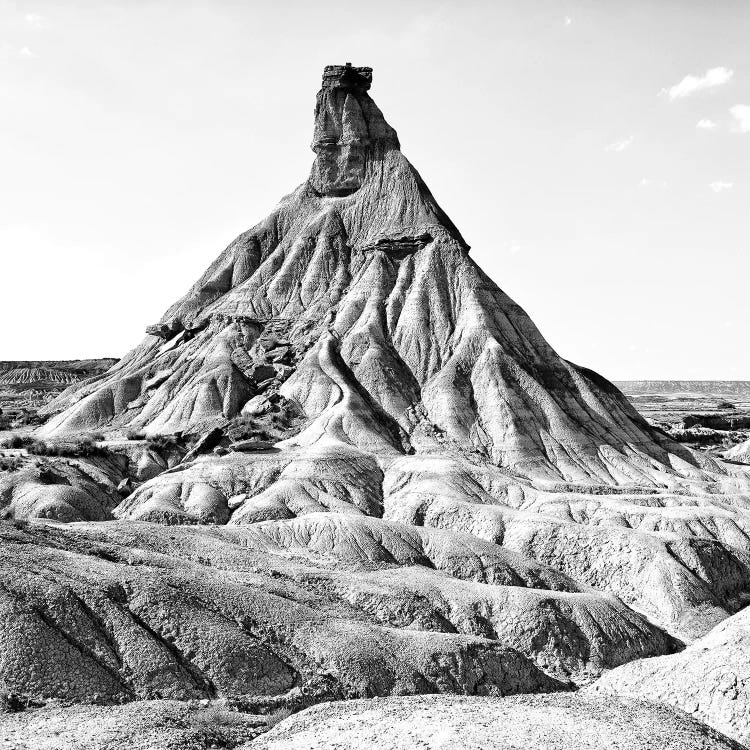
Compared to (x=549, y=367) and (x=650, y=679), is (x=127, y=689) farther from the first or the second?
(x=549, y=367)

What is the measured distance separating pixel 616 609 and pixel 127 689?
24.7 metres

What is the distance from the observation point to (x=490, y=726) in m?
24.0

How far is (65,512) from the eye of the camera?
5362cm

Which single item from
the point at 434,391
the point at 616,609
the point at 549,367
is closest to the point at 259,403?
the point at 434,391

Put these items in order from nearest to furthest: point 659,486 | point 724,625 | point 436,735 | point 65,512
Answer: point 436,735 → point 724,625 → point 65,512 → point 659,486

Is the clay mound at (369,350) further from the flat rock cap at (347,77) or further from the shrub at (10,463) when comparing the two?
the shrub at (10,463)

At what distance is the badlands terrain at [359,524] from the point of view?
27.5 meters

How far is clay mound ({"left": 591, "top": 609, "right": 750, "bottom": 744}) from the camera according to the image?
28547 millimetres

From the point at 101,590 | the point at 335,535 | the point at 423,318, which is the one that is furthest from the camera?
the point at 423,318

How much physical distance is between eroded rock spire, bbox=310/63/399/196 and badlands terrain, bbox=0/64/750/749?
0.30m

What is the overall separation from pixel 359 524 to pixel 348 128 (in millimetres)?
67029

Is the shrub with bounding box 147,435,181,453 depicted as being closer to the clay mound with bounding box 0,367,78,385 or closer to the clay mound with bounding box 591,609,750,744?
the clay mound with bounding box 591,609,750,744

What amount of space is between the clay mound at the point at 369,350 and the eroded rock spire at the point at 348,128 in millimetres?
172

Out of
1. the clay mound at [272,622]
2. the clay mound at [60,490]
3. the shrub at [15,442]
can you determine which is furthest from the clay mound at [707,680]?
the shrub at [15,442]
